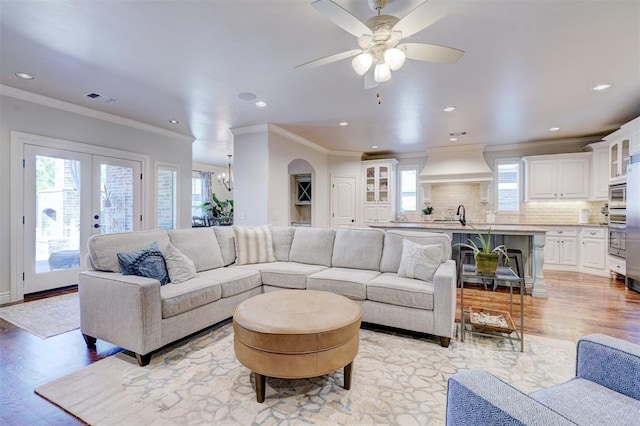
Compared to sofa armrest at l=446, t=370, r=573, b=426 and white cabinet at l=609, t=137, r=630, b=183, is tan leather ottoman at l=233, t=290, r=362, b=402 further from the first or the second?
white cabinet at l=609, t=137, r=630, b=183

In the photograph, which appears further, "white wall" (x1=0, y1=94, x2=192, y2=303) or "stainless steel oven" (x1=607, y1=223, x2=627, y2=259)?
"stainless steel oven" (x1=607, y1=223, x2=627, y2=259)

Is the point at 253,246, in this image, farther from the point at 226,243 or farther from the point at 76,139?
the point at 76,139

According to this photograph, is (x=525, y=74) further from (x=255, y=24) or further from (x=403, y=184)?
(x=403, y=184)

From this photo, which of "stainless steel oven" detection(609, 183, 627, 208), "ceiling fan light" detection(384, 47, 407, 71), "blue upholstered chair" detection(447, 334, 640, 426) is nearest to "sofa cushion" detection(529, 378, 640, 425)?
"blue upholstered chair" detection(447, 334, 640, 426)

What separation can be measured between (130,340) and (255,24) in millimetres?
2635

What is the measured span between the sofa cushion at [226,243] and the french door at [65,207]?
2383 millimetres

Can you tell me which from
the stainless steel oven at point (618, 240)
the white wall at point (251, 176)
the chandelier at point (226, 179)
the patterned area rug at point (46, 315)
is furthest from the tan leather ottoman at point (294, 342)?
the chandelier at point (226, 179)

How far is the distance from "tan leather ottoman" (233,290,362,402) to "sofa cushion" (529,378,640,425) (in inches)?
40.5

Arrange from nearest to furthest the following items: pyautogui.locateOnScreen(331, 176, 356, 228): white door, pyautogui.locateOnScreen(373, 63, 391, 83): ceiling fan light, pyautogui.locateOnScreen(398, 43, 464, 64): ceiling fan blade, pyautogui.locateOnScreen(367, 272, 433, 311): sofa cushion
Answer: pyautogui.locateOnScreen(398, 43, 464, 64): ceiling fan blade, pyautogui.locateOnScreen(373, 63, 391, 83): ceiling fan light, pyautogui.locateOnScreen(367, 272, 433, 311): sofa cushion, pyautogui.locateOnScreen(331, 176, 356, 228): white door

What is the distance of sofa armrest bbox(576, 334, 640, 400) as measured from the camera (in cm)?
110

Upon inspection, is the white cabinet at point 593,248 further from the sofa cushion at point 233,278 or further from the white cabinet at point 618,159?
the sofa cushion at point 233,278

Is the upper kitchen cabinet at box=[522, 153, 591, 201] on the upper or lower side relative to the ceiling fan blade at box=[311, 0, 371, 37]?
lower

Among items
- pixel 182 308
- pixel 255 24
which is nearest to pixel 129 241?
pixel 182 308

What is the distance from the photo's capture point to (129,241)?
281 cm
